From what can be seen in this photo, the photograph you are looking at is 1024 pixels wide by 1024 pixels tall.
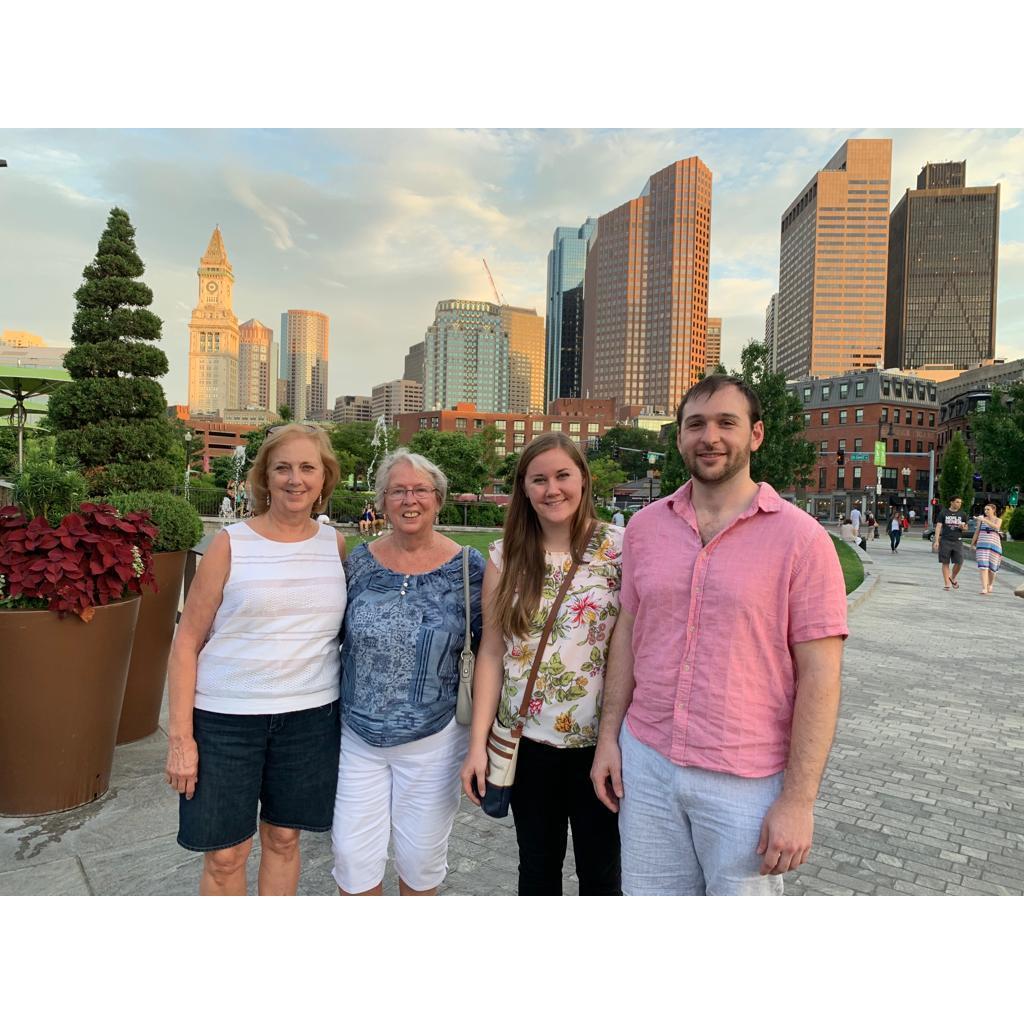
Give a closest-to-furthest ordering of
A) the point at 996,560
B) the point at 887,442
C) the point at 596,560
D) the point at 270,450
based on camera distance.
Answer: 1. the point at 596,560
2. the point at 270,450
3. the point at 996,560
4. the point at 887,442

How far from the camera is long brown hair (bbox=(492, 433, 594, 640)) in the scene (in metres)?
2.30

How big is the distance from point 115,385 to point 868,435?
82804 mm

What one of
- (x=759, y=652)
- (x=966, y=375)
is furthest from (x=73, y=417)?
(x=966, y=375)

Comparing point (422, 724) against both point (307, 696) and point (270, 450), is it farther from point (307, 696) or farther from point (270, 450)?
point (270, 450)

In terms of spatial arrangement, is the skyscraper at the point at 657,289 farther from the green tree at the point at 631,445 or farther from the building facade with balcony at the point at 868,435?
the building facade with balcony at the point at 868,435

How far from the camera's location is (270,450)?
2525mm

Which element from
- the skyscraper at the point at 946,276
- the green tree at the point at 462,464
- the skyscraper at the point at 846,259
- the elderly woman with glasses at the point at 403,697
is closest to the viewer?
the elderly woman with glasses at the point at 403,697

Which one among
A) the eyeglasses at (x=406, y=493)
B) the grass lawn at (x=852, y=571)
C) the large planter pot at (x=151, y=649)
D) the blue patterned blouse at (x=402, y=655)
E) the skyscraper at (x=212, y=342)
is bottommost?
the grass lawn at (x=852, y=571)

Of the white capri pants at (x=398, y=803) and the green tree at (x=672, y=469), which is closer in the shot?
the white capri pants at (x=398, y=803)

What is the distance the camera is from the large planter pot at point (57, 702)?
334 cm

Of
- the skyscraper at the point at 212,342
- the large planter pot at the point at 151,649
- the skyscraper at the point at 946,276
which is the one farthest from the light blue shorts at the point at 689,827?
the skyscraper at the point at 212,342

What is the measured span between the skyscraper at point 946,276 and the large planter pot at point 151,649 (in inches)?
7199

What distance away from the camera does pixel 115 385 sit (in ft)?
31.1
